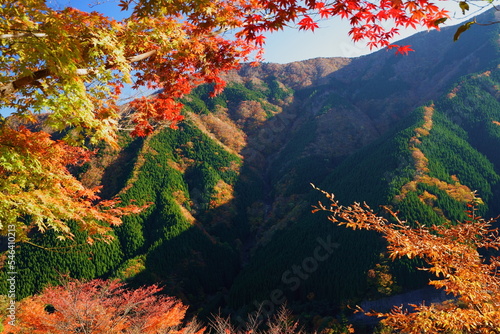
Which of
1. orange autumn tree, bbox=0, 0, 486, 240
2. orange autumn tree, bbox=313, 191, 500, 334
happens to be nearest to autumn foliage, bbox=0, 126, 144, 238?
orange autumn tree, bbox=0, 0, 486, 240

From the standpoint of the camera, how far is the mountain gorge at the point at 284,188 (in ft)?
66.6

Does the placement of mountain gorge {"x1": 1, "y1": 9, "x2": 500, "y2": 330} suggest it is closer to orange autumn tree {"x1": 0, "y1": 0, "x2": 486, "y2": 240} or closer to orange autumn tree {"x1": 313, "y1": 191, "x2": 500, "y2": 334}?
orange autumn tree {"x1": 0, "y1": 0, "x2": 486, "y2": 240}

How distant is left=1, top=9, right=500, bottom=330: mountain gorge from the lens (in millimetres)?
20297

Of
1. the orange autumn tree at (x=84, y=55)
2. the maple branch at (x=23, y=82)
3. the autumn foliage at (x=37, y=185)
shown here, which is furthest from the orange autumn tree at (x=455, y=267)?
the autumn foliage at (x=37, y=185)

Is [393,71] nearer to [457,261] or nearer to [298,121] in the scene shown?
[298,121]

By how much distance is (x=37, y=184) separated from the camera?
4312 mm

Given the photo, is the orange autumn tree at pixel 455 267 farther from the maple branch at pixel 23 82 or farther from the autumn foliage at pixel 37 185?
the autumn foliage at pixel 37 185

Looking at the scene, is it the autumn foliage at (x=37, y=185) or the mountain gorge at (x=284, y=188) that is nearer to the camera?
the autumn foliage at (x=37, y=185)

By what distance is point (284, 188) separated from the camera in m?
37.8

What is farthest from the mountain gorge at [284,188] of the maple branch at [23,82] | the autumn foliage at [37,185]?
the maple branch at [23,82]

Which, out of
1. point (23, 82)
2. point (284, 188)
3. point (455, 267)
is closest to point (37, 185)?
point (23, 82)

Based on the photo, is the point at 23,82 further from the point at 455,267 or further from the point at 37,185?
the point at 455,267

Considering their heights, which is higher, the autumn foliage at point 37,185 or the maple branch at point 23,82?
the maple branch at point 23,82

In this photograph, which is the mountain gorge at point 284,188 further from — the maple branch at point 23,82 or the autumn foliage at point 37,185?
the maple branch at point 23,82
